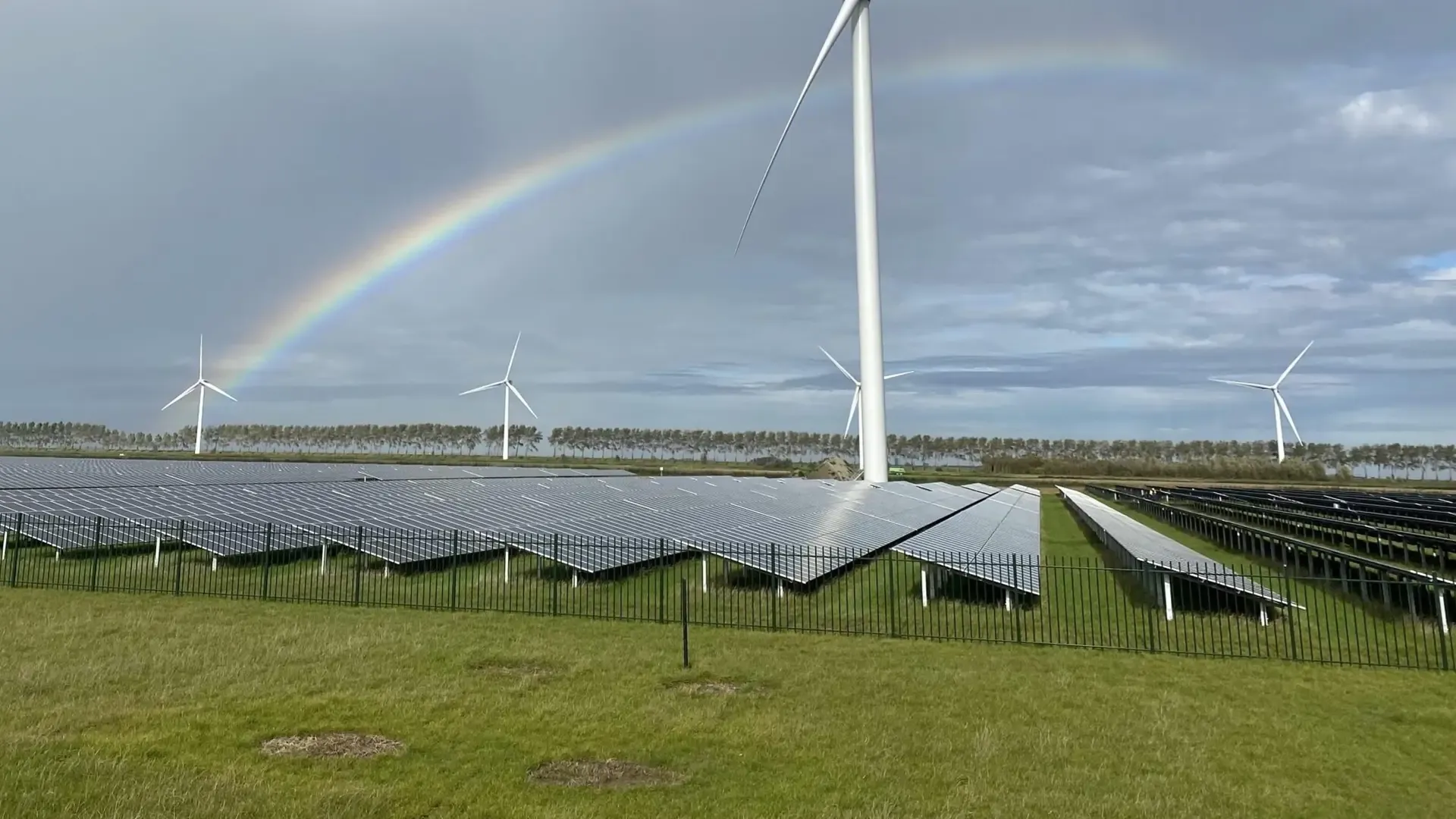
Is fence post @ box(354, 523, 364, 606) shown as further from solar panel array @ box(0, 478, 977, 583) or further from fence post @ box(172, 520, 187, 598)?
fence post @ box(172, 520, 187, 598)

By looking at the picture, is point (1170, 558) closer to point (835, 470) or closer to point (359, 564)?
point (359, 564)

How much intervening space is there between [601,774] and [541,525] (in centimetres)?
2061

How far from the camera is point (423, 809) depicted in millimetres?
8336

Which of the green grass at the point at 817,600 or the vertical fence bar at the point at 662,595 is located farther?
the vertical fence bar at the point at 662,595

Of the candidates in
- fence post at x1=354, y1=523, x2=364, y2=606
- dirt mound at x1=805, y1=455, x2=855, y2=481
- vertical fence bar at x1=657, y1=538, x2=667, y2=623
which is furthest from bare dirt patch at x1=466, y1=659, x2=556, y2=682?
dirt mound at x1=805, y1=455, x2=855, y2=481

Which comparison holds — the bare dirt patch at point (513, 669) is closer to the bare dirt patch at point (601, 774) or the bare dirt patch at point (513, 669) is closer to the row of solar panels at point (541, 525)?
the bare dirt patch at point (601, 774)

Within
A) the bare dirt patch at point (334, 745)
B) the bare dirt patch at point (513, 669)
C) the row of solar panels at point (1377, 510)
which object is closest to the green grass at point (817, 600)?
the bare dirt patch at point (513, 669)

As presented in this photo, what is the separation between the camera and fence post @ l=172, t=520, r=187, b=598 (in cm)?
2253

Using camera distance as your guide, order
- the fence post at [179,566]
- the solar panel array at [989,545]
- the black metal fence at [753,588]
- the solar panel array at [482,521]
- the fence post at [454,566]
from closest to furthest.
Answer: the black metal fence at [753,588]
the solar panel array at [989,545]
the fence post at [454,566]
the fence post at [179,566]
the solar panel array at [482,521]

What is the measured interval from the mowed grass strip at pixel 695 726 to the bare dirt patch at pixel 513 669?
0.08 m

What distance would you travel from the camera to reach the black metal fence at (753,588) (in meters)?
19.2

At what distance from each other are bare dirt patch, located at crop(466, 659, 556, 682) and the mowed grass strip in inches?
3.2

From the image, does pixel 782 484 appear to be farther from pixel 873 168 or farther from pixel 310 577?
pixel 310 577

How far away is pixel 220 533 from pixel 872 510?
2722 cm
